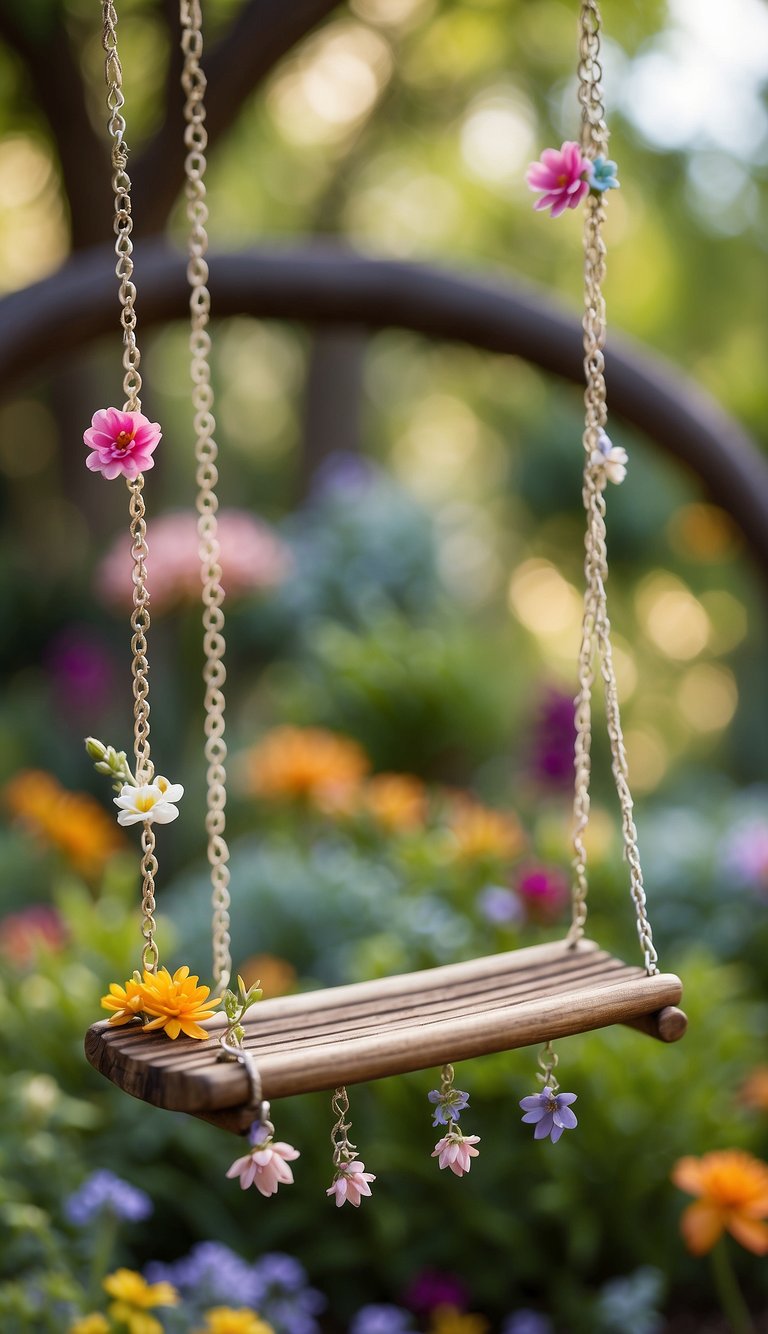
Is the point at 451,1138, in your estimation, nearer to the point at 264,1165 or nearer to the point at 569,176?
the point at 264,1165

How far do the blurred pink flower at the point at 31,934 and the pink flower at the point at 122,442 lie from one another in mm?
872

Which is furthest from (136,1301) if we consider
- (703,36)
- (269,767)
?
(703,36)

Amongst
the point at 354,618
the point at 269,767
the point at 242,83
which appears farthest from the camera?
the point at 354,618

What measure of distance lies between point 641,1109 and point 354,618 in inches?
58.6

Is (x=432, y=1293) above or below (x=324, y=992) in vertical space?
below

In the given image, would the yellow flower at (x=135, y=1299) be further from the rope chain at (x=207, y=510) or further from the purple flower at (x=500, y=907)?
the purple flower at (x=500, y=907)

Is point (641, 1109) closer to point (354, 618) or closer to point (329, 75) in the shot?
point (354, 618)

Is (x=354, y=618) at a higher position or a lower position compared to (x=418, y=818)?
higher

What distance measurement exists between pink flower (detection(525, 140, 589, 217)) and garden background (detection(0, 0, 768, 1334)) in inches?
33.1

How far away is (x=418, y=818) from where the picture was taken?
194 cm

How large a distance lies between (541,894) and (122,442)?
3.03ft

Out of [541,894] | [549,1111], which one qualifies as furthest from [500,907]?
[549,1111]

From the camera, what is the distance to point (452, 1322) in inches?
52.2

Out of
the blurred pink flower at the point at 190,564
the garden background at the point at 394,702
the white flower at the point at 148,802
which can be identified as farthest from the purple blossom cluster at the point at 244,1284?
the blurred pink flower at the point at 190,564
